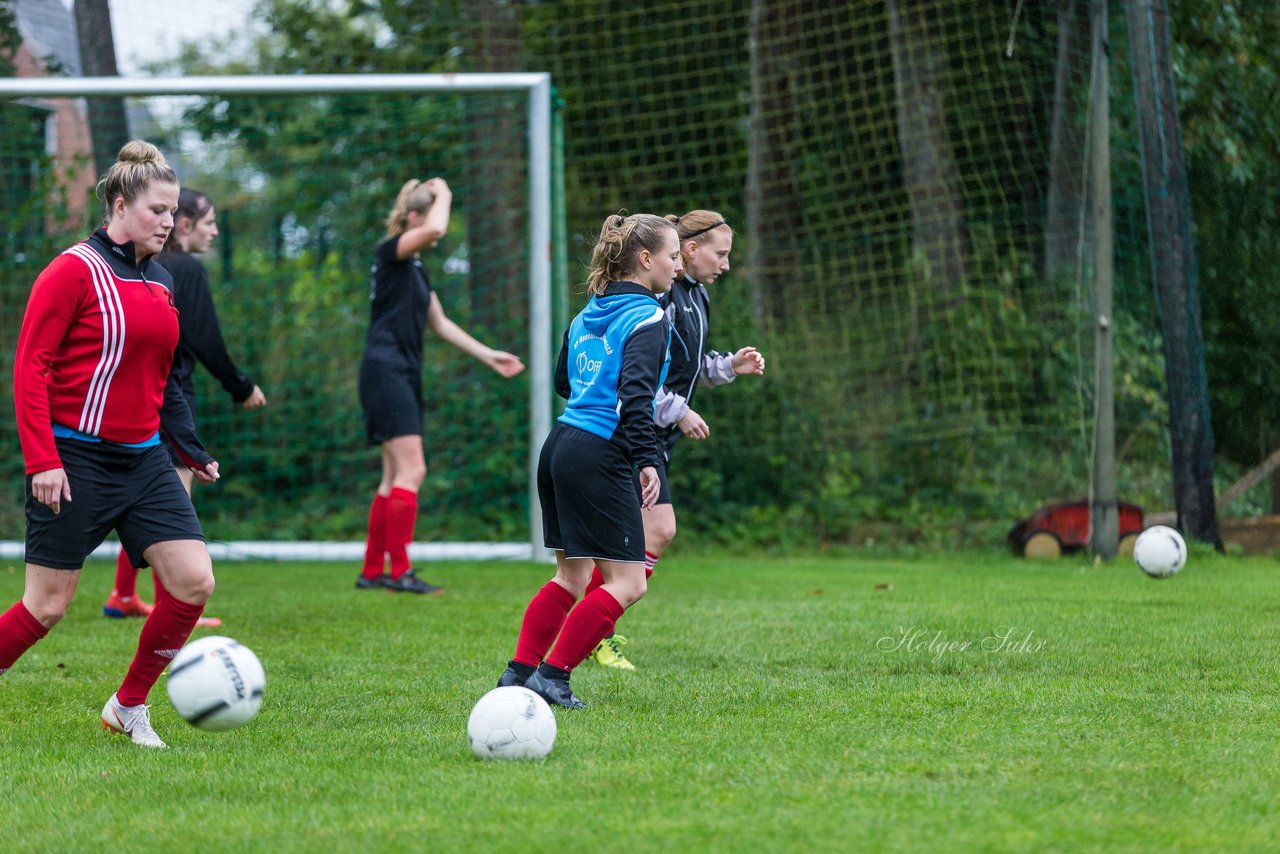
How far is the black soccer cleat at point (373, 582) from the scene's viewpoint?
25.9 ft

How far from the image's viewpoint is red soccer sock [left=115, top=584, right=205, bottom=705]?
408 cm

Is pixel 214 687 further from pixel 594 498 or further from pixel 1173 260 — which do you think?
pixel 1173 260

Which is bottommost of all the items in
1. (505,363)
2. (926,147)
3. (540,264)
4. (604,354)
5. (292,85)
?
(505,363)

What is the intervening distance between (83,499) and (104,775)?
0.78m

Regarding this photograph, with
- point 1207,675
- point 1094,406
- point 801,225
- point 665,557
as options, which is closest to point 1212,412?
point 1094,406

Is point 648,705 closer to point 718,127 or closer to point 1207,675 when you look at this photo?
point 1207,675

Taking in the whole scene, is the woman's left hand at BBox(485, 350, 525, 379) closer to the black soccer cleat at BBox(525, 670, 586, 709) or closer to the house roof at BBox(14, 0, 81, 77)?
the black soccer cleat at BBox(525, 670, 586, 709)

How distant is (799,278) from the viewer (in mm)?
10930

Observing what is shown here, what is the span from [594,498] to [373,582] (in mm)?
3899

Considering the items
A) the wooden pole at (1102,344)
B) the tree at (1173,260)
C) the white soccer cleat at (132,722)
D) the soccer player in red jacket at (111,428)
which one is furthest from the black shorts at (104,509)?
the tree at (1173,260)

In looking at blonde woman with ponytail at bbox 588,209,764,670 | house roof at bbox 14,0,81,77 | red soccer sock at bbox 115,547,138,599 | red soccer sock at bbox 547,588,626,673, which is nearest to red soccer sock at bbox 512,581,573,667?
red soccer sock at bbox 547,588,626,673

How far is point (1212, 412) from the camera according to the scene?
35.4 feet

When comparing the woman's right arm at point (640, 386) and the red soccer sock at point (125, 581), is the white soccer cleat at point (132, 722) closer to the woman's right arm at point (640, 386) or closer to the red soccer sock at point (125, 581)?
the woman's right arm at point (640, 386)

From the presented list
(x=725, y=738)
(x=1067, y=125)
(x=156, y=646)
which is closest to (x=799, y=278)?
(x=1067, y=125)
